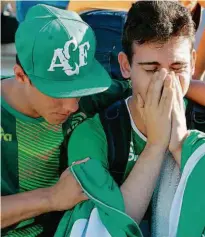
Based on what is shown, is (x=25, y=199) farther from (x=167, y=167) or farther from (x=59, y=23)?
(x=59, y=23)

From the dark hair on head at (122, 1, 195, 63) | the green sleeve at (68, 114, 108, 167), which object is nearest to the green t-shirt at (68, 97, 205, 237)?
the green sleeve at (68, 114, 108, 167)

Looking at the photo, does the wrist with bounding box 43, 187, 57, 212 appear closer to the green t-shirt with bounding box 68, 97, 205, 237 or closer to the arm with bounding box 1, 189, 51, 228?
the arm with bounding box 1, 189, 51, 228

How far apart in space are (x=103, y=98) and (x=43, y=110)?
1.17 ft

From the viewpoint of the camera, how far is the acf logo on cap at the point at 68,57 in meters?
2.04

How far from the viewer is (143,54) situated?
2221 millimetres

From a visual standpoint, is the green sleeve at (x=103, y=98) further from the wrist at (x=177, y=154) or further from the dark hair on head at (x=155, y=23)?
the wrist at (x=177, y=154)

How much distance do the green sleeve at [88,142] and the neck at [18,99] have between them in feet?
0.66

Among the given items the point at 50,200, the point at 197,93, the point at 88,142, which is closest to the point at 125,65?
the point at 197,93

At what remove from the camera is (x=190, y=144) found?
200cm

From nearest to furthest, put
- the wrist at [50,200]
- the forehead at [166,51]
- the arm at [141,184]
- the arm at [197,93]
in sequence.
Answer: the arm at [141,184], the wrist at [50,200], the forehead at [166,51], the arm at [197,93]

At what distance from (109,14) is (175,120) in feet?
2.99

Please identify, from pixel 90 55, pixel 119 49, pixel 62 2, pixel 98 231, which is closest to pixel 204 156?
pixel 98 231

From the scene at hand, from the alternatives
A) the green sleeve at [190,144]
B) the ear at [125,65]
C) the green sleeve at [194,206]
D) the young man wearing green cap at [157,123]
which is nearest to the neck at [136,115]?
the young man wearing green cap at [157,123]

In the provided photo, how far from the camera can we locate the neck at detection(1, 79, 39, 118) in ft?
7.24
